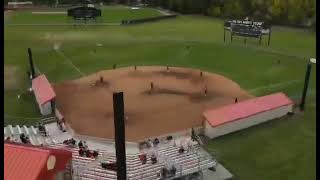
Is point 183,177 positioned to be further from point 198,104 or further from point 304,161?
point 198,104

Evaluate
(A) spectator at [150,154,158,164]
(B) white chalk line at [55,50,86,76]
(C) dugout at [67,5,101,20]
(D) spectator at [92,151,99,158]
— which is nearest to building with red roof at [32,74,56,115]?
(B) white chalk line at [55,50,86,76]

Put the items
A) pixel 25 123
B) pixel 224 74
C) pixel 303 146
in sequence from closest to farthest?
pixel 303 146 < pixel 25 123 < pixel 224 74

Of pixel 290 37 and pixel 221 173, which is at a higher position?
pixel 290 37

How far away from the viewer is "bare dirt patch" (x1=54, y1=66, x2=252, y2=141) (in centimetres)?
2767

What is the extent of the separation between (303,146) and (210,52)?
19.2 m

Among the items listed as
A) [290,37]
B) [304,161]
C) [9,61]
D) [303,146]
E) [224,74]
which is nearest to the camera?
[304,161]

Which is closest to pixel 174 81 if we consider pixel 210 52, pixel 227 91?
pixel 227 91

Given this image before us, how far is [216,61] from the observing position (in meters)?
41.2

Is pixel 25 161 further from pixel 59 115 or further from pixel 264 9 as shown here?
pixel 264 9

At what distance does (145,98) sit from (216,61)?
1147cm

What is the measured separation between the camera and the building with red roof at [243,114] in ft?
A: 87.0

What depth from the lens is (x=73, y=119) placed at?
28625 millimetres

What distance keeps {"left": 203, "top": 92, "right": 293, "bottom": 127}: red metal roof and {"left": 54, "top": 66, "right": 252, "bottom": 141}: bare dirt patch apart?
160 centimetres

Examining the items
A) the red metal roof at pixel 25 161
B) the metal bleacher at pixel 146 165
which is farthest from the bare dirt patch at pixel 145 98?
the red metal roof at pixel 25 161
